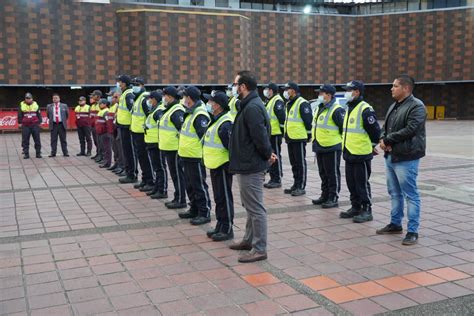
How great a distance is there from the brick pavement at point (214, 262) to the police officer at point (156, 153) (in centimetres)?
44

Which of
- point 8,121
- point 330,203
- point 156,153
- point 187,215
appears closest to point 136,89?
point 156,153

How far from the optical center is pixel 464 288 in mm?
4441

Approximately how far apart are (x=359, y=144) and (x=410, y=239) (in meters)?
1.52

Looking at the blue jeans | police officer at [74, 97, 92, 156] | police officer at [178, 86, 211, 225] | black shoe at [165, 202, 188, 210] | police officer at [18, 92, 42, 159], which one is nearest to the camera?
the blue jeans

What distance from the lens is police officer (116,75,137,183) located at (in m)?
9.88

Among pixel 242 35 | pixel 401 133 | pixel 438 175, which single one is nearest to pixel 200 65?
pixel 242 35

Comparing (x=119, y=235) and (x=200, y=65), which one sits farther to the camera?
(x=200, y=65)

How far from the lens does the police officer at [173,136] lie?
753cm

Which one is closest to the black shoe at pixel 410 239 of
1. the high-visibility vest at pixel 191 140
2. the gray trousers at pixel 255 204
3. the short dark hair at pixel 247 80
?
the gray trousers at pixel 255 204

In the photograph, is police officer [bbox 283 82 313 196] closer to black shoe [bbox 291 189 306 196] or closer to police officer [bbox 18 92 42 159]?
black shoe [bbox 291 189 306 196]

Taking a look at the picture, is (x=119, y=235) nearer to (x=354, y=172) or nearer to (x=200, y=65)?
(x=354, y=172)

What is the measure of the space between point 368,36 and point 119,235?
96.5ft

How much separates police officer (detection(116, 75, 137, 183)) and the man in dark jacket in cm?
511

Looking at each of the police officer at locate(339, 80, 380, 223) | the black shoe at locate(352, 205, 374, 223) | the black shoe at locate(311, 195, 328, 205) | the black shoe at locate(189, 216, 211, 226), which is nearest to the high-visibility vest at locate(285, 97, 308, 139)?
the black shoe at locate(311, 195, 328, 205)
